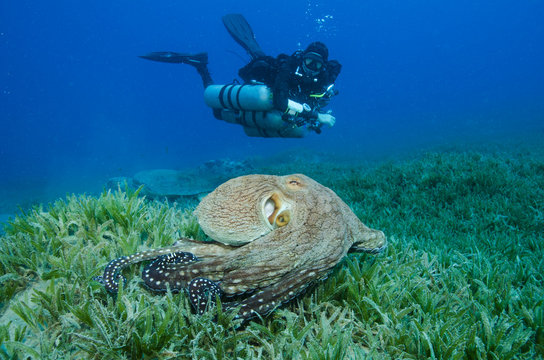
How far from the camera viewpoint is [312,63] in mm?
7852

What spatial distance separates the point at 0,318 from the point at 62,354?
0.94m

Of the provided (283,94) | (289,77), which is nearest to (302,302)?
(283,94)

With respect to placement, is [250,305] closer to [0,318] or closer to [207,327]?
[207,327]

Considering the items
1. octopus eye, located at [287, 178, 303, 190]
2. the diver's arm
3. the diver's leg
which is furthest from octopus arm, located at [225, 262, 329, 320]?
the diver's leg

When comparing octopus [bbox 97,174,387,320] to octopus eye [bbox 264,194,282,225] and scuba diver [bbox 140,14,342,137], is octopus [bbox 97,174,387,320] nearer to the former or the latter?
octopus eye [bbox 264,194,282,225]

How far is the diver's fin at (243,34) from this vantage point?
11.4 meters

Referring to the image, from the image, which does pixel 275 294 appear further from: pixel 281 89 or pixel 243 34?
pixel 243 34

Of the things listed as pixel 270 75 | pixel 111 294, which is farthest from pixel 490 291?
pixel 270 75

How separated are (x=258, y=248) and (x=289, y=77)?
285 inches

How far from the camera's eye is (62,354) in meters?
1.73

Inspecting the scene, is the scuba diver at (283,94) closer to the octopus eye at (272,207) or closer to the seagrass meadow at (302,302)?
the seagrass meadow at (302,302)

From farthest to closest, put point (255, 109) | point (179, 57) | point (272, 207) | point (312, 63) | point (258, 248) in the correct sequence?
point (179, 57)
point (255, 109)
point (312, 63)
point (272, 207)
point (258, 248)

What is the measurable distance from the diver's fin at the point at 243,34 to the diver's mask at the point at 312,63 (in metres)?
3.89

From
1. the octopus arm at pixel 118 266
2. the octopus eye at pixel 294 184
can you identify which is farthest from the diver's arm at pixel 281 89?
the octopus arm at pixel 118 266
